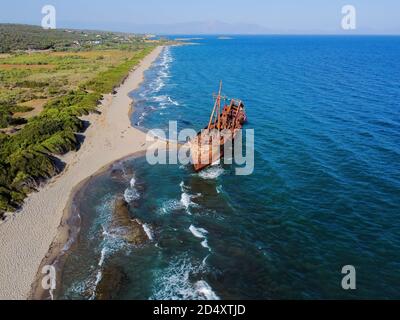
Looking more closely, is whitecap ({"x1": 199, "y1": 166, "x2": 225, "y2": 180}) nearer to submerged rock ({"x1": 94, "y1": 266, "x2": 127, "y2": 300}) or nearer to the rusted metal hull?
the rusted metal hull

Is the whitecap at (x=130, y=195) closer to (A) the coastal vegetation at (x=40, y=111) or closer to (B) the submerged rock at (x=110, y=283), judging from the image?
(A) the coastal vegetation at (x=40, y=111)

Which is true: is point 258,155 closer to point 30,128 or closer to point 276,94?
point 30,128

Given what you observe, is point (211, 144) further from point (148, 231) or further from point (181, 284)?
point (181, 284)

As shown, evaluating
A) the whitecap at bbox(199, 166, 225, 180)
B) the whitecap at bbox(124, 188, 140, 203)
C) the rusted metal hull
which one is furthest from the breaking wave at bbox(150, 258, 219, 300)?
the rusted metal hull

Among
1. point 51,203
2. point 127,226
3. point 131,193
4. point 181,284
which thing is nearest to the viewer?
point 181,284

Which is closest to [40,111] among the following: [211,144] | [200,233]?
[211,144]

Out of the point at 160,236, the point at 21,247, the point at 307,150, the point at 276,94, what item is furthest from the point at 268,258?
the point at 276,94
